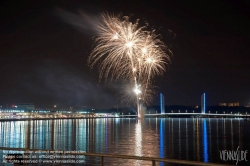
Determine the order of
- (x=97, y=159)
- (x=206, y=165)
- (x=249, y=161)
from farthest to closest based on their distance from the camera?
(x=249, y=161) → (x=97, y=159) → (x=206, y=165)

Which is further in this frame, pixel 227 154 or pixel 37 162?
pixel 227 154

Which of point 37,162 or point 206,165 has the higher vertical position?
point 206,165

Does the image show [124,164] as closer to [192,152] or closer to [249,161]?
[249,161]

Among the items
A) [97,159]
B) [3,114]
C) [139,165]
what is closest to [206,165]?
[139,165]

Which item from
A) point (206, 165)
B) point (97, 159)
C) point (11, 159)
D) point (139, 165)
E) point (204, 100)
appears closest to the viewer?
point (206, 165)

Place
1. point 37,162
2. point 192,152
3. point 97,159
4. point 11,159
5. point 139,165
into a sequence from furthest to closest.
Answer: point 192,152
point 97,159
point 139,165
point 37,162
point 11,159

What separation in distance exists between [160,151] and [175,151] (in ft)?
3.99

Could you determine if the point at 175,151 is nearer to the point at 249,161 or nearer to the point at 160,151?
the point at 160,151

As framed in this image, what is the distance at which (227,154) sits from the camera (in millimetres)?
25859

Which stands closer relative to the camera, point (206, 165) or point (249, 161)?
point (206, 165)

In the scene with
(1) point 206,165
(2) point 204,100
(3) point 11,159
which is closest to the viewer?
(1) point 206,165

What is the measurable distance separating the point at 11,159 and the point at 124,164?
7.70 metres

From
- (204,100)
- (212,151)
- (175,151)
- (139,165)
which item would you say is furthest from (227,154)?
(204,100)

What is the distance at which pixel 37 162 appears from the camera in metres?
12.0
